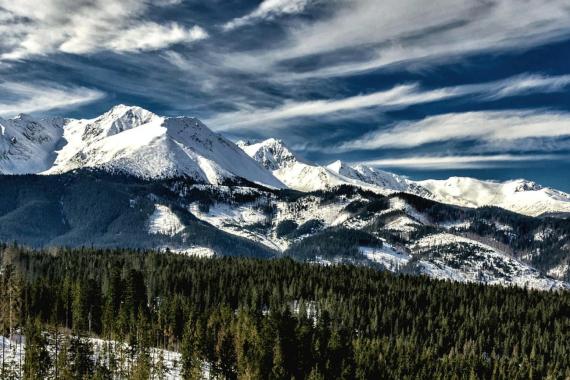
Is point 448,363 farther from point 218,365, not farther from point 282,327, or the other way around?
point 218,365

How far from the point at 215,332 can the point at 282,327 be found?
2276cm

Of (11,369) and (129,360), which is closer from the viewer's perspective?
(11,369)

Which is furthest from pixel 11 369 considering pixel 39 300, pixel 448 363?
pixel 448 363

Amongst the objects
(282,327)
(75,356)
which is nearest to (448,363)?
(282,327)

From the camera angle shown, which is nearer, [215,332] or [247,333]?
[247,333]

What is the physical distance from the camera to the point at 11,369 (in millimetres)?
138250

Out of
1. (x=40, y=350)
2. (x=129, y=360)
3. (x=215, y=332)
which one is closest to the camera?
(x=40, y=350)

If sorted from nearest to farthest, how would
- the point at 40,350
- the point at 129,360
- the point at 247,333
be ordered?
the point at 40,350 < the point at 129,360 < the point at 247,333

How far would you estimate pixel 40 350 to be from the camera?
Result: 135125mm

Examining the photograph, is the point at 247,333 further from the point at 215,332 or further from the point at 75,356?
the point at 75,356

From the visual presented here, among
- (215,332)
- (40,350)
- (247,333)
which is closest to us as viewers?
(40,350)

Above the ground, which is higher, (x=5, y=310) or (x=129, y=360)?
(x=5, y=310)

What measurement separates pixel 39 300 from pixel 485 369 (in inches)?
5880

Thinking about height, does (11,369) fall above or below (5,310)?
below
